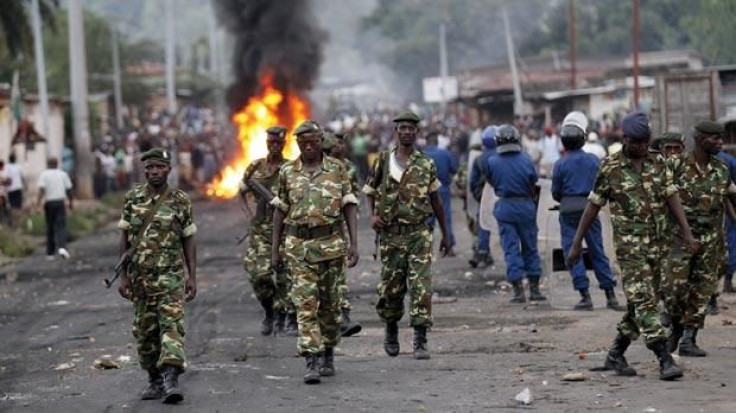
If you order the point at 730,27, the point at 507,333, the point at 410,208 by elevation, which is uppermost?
the point at 730,27

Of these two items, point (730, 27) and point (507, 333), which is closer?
point (507, 333)

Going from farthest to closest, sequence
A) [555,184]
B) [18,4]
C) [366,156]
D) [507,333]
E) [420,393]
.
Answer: [366,156] → [18,4] → [555,184] → [507,333] → [420,393]

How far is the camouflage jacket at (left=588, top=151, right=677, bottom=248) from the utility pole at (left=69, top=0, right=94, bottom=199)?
2634 cm

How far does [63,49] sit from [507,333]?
51066 mm

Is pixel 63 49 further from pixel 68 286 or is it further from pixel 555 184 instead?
pixel 555 184

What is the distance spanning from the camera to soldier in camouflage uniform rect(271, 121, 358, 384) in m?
9.88

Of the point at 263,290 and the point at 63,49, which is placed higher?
the point at 63,49

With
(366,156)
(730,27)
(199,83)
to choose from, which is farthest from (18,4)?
(199,83)

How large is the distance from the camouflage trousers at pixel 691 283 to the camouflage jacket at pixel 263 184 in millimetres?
3642

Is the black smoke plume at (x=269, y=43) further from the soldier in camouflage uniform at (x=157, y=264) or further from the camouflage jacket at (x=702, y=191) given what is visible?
the soldier in camouflage uniform at (x=157, y=264)

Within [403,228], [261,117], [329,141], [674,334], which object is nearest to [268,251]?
[329,141]

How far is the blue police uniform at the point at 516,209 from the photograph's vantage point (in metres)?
14.0

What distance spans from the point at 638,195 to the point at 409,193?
196 centimetres

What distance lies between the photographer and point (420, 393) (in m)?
9.23
